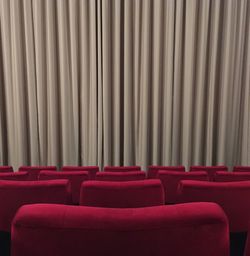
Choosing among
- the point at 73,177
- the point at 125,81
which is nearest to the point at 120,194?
the point at 73,177

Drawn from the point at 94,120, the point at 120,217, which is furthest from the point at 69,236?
the point at 94,120

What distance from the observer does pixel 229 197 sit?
1.09m

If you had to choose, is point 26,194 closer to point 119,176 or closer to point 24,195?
point 24,195

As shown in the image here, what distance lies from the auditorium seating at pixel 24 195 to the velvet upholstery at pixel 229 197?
0.58 metres

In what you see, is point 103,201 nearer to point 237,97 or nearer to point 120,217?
point 120,217

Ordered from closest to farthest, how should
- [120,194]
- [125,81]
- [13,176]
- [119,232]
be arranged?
[119,232], [120,194], [13,176], [125,81]

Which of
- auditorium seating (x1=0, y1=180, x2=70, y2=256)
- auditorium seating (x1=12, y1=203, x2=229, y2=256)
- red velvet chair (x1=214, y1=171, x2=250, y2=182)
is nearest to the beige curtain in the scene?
red velvet chair (x1=214, y1=171, x2=250, y2=182)

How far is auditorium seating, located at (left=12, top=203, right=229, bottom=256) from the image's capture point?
56 cm

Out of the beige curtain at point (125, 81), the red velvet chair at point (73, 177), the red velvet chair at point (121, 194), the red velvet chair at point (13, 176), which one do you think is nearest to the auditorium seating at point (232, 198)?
the red velvet chair at point (121, 194)

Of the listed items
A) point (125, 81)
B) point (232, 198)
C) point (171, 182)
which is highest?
point (125, 81)

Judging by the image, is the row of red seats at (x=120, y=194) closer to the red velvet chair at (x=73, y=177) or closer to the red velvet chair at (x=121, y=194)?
the red velvet chair at (x=121, y=194)

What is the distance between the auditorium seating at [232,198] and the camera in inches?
42.6

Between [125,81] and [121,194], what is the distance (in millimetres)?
2751

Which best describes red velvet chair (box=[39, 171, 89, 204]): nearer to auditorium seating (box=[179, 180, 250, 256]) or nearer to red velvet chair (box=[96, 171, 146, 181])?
red velvet chair (box=[96, 171, 146, 181])
